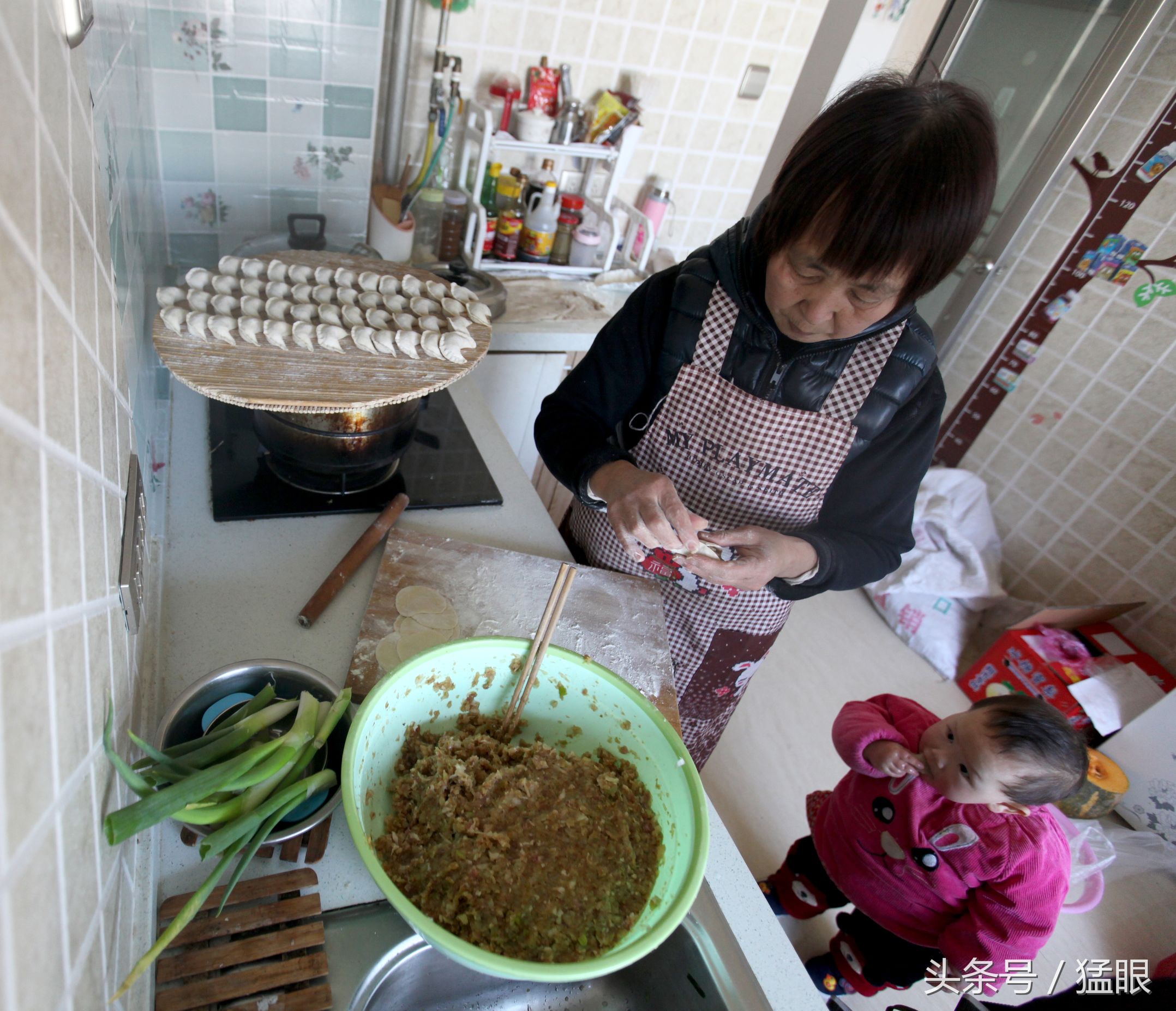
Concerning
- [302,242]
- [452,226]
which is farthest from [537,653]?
[452,226]

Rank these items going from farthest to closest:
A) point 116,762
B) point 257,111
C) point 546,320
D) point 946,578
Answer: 1. point 946,578
2. point 546,320
3. point 257,111
4. point 116,762

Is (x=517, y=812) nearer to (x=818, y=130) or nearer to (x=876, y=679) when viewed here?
(x=818, y=130)

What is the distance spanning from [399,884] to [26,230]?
20.9 inches

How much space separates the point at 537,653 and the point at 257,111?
4.23 ft

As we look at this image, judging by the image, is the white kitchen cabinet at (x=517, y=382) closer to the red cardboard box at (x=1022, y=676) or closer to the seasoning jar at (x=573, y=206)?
the seasoning jar at (x=573, y=206)

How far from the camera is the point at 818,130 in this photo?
2.58 feet

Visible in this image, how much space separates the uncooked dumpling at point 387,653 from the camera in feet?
2.64

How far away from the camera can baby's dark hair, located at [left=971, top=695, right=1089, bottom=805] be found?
1083mm

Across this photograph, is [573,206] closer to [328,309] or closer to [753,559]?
[328,309]

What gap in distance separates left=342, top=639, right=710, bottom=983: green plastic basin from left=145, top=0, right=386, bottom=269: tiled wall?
1214 mm

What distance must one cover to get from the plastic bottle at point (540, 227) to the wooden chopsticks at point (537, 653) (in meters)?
1.58

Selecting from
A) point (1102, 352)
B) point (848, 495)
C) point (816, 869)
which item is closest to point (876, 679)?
point (816, 869)

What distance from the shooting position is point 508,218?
1.99 m

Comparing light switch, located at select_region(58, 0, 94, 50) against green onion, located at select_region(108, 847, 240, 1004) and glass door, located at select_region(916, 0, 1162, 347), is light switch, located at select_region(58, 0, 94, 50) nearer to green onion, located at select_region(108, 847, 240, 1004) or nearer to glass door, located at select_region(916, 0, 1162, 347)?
green onion, located at select_region(108, 847, 240, 1004)
